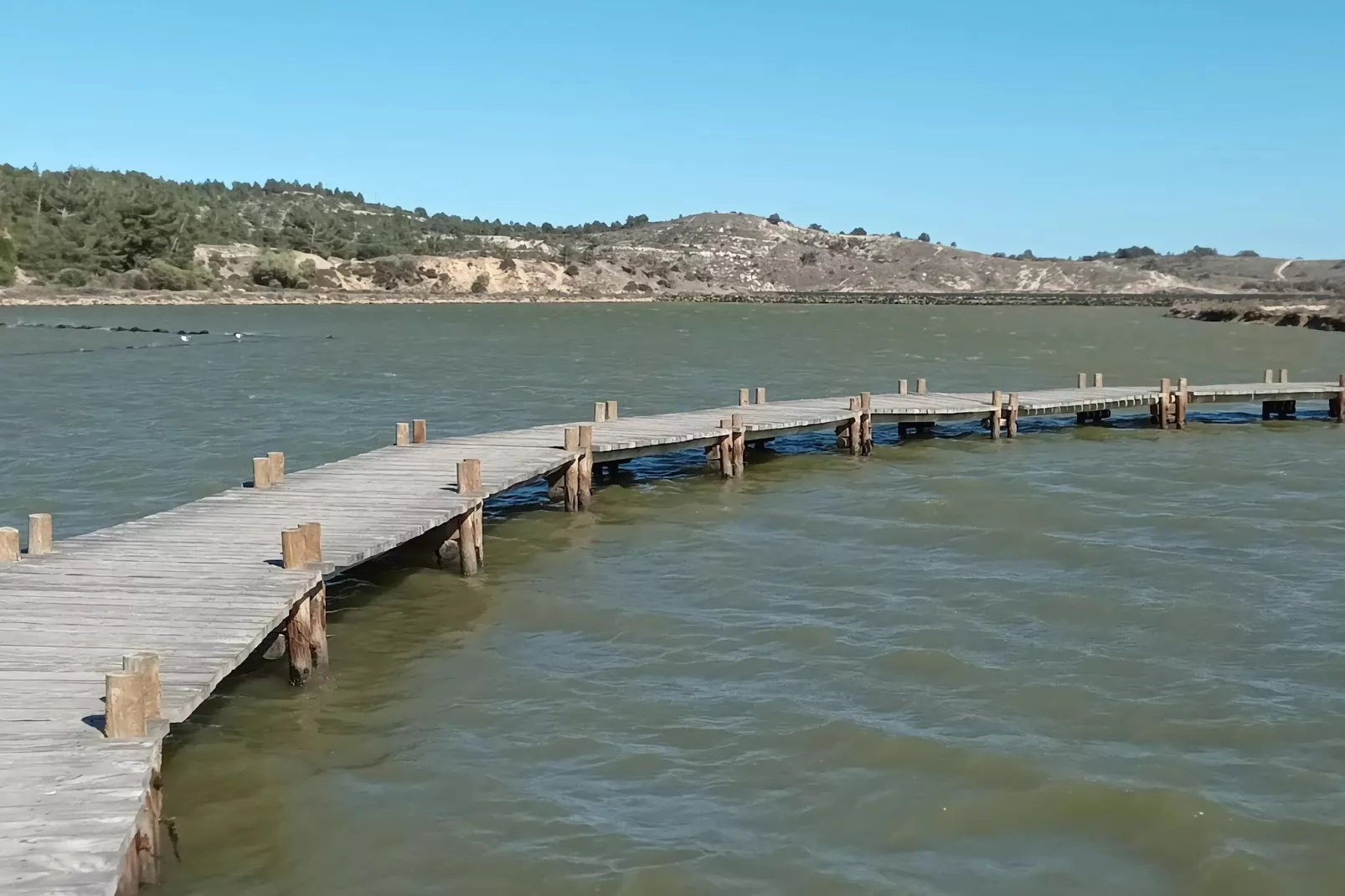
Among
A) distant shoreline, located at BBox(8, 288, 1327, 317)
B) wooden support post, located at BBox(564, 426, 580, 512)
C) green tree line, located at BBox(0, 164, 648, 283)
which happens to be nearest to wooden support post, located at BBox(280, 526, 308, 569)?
wooden support post, located at BBox(564, 426, 580, 512)

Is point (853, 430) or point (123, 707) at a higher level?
point (853, 430)

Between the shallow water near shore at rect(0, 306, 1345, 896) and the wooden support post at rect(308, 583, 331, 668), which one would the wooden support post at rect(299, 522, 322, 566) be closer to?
the wooden support post at rect(308, 583, 331, 668)

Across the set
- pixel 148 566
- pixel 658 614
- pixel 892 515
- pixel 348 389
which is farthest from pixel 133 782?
pixel 348 389

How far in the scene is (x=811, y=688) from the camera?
553 inches

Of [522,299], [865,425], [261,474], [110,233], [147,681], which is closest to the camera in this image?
[147,681]

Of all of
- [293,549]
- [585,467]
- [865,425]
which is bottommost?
[585,467]

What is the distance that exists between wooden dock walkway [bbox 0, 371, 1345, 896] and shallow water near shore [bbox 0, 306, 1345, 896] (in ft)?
3.31

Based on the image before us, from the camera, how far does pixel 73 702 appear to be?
34.2ft

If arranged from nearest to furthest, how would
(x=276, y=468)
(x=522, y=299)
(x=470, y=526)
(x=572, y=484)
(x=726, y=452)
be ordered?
(x=470, y=526) → (x=276, y=468) → (x=572, y=484) → (x=726, y=452) → (x=522, y=299)

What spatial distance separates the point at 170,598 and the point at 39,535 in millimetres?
2659

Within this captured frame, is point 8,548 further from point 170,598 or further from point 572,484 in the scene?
point 572,484

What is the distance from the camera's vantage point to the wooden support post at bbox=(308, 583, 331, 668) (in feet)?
46.5

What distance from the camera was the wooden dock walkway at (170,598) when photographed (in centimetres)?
873

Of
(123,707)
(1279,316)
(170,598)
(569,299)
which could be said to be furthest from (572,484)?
(569,299)
